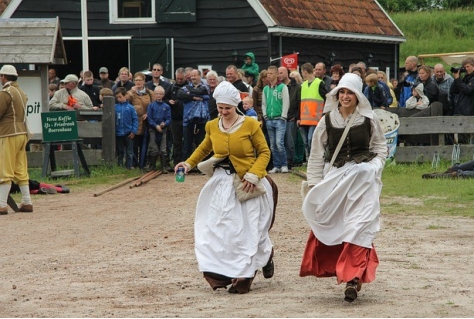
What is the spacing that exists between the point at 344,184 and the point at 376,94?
39.6 feet

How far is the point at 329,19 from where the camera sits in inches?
1303

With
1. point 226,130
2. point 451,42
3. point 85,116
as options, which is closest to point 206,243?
point 226,130

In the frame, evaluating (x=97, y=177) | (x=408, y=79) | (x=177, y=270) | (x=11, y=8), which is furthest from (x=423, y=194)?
(x=11, y=8)

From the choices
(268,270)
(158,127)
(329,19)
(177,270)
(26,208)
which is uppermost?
(329,19)

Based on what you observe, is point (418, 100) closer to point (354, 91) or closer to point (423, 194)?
point (423, 194)

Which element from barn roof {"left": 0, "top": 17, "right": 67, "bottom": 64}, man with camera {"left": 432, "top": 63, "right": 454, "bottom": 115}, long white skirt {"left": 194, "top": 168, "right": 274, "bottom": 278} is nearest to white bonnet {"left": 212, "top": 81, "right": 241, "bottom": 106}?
long white skirt {"left": 194, "top": 168, "right": 274, "bottom": 278}

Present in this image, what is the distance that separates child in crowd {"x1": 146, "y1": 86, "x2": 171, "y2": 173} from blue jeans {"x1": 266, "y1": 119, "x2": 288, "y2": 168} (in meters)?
1.91

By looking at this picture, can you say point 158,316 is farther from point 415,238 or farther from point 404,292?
point 415,238

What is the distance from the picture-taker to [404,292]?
31.3 ft

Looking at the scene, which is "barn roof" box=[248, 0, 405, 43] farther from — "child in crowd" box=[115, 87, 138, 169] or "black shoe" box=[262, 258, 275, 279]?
"black shoe" box=[262, 258, 275, 279]

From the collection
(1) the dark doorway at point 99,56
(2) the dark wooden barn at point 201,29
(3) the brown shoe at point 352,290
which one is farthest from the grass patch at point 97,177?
(1) the dark doorway at point 99,56

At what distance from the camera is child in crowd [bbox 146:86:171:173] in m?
21.6

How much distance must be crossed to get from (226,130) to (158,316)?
2354 millimetres

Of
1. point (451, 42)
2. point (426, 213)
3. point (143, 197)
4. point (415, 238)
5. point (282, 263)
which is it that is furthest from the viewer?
point (451, 42)
